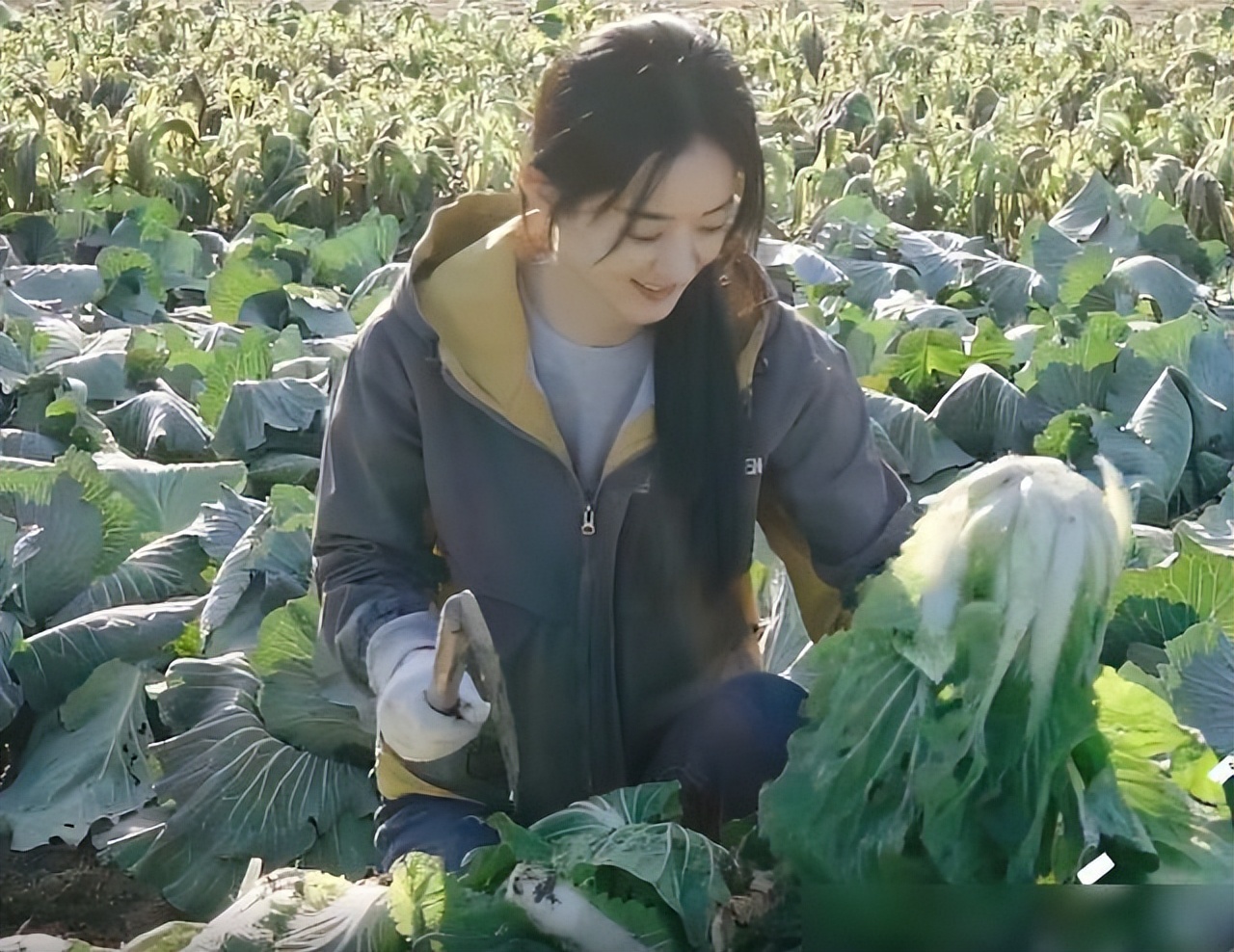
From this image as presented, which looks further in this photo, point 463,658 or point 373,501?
point 373,501

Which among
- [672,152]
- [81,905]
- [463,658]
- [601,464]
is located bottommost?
[81,905]

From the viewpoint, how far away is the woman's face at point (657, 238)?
1481mm

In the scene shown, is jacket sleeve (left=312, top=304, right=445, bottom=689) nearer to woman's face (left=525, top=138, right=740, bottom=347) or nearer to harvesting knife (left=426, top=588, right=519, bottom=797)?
harvesting knife (left=426, top=588, right=519, bottom=797)

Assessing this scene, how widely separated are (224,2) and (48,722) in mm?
6420

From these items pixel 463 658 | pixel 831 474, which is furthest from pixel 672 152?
pixel 463 658

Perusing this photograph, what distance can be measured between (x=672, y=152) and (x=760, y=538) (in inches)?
24.0

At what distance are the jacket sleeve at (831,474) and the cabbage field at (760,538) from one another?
130 millimetres

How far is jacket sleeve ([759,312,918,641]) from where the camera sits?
1.63 metres

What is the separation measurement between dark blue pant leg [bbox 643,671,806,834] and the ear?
0.54 metres

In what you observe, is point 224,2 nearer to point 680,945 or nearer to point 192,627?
point 192,627

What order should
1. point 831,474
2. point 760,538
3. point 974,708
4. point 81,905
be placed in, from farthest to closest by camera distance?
point 81,905 < point 760,538 < point 831,474 < point 974,708

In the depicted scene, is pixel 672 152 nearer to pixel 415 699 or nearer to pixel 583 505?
pixel 583 505

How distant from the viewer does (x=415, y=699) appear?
1547 mm

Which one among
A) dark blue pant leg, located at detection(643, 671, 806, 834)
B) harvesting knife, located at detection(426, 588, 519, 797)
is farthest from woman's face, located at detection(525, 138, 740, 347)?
dark blue pant leg, located at detection(643, 671, 806, 834)
